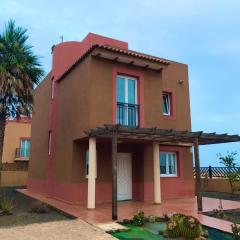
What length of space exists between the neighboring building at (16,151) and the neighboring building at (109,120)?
10.1 meters

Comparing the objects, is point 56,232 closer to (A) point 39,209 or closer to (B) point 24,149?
(A) point 39,209

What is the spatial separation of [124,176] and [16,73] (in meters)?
7.52

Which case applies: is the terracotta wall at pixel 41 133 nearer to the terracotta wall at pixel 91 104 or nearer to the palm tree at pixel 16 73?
the terracotta wall at pixel 91 104

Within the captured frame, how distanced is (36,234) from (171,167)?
10.7 metres

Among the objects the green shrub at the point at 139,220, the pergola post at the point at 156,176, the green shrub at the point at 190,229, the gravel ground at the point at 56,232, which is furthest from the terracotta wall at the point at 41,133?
the green shrub at the point at 190,229

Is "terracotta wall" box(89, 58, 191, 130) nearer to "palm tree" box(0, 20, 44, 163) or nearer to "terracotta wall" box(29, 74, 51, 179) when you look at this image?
"palm tree" box(0, 20, 44, 163)

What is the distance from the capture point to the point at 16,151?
3189cm

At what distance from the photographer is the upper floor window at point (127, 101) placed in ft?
50.8

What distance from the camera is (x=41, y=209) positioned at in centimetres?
1315

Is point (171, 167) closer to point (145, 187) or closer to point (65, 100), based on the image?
point (145, 187)

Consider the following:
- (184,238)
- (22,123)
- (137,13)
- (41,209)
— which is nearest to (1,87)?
(41,209)

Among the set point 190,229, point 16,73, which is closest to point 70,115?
point 16,73

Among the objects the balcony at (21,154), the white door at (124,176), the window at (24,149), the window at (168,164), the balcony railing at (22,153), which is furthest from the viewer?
the window at (24,149)

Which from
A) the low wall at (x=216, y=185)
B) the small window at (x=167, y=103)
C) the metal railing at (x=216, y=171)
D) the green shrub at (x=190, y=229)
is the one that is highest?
the small window at (x=167, y=103)
